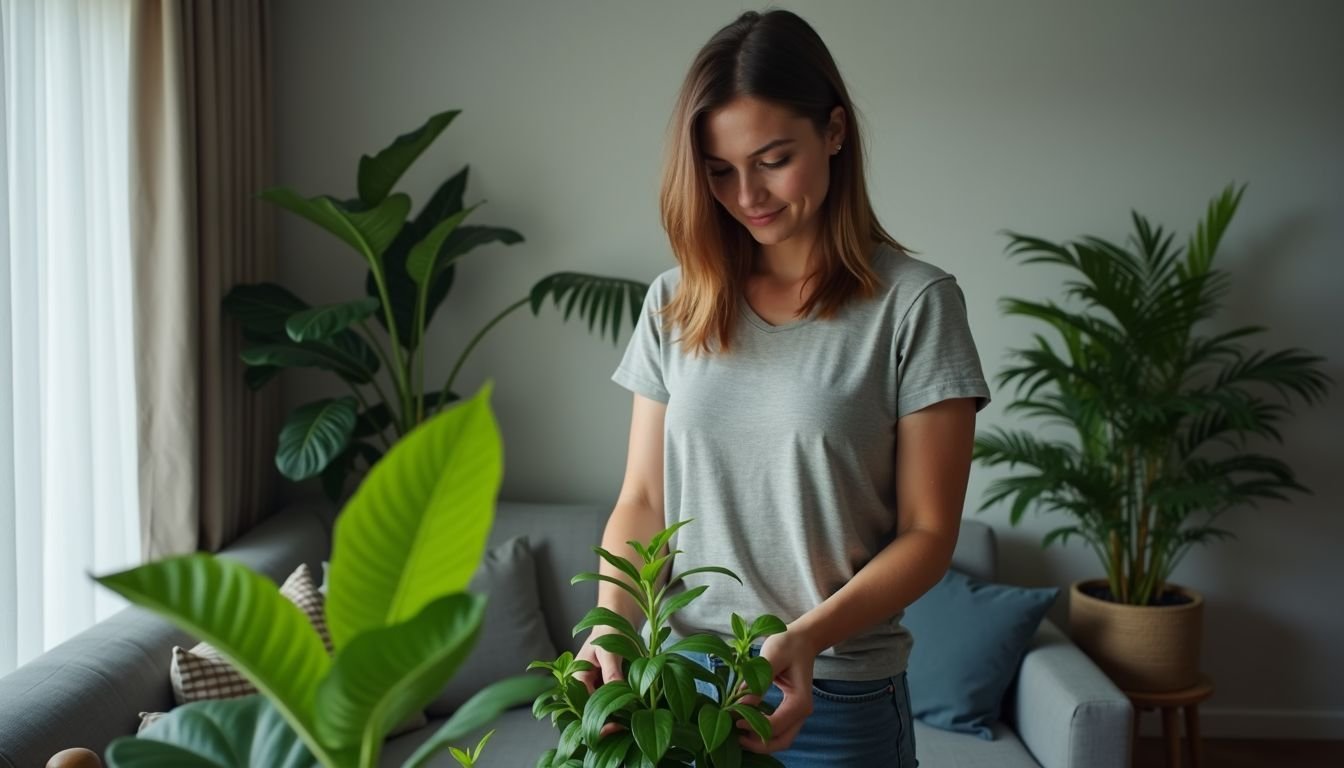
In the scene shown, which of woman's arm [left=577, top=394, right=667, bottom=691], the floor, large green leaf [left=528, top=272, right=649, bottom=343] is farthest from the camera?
the floor

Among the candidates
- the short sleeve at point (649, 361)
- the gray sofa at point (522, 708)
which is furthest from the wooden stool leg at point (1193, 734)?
the short sleeve at point (649, 361)

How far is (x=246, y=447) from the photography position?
3244 mm

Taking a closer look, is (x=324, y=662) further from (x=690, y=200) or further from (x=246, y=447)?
(x=246, y=447)

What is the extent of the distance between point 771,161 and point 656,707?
2.22 feet

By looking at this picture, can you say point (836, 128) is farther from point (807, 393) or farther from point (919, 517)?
point (919, 517)

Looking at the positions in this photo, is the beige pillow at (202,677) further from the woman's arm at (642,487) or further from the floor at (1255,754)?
the floor at (1255,754)

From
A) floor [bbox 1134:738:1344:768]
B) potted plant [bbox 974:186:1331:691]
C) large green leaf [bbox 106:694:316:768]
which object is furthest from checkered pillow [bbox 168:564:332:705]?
floor [bbox 1134:738:1344:768]

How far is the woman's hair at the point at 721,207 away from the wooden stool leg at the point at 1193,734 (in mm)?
2359

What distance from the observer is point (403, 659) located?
47cm

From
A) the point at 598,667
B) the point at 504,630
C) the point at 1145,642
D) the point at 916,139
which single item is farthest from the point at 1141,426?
the point at 598,667

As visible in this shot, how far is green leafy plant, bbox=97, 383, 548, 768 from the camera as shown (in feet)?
1.54

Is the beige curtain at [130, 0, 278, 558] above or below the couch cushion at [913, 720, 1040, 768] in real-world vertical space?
above

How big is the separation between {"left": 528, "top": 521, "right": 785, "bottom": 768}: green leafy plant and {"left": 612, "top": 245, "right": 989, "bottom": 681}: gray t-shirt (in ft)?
0.95

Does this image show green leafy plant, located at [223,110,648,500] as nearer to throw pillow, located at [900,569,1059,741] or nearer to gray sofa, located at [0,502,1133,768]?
gray sofa, located at [0,502,1133,768]
